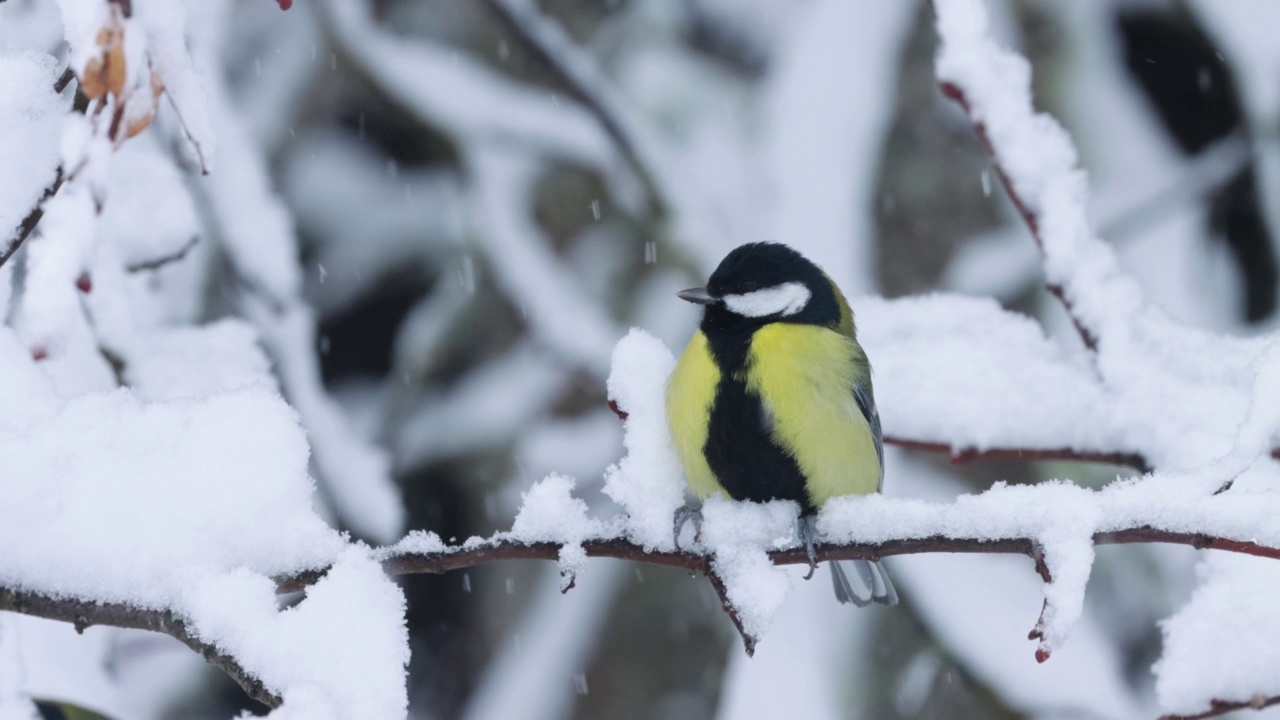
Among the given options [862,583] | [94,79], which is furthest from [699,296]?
[94,79]

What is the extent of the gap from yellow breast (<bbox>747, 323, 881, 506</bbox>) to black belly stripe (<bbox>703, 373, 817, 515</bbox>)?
0.07 feet

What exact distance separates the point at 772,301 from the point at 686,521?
87 cm

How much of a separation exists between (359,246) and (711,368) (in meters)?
1.99

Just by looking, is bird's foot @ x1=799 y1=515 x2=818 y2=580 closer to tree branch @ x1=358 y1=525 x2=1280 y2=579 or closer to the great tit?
tree branch @ x1=358 y1=525 x2=1280 y2=579

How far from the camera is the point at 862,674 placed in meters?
3.01

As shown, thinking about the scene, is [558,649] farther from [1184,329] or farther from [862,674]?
[1184,329]

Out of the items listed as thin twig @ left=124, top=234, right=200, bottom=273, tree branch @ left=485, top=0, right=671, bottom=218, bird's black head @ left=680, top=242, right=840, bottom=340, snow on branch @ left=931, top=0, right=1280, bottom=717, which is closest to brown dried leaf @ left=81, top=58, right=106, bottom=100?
thin twig @ left=124, top=234, right=200, bottom=273

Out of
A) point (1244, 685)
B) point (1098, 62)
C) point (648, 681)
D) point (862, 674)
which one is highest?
point (1098, 62)

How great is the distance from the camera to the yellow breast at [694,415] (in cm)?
200

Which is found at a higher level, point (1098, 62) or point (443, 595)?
point (1098, 62)

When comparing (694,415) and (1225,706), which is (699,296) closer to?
(694,415)

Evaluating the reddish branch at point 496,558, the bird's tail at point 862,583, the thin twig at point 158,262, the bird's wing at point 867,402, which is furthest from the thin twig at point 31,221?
the bird's tail at point 862,583

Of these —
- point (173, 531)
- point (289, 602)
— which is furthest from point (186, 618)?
point (289, 602)

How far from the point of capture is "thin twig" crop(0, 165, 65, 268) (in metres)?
0.98
